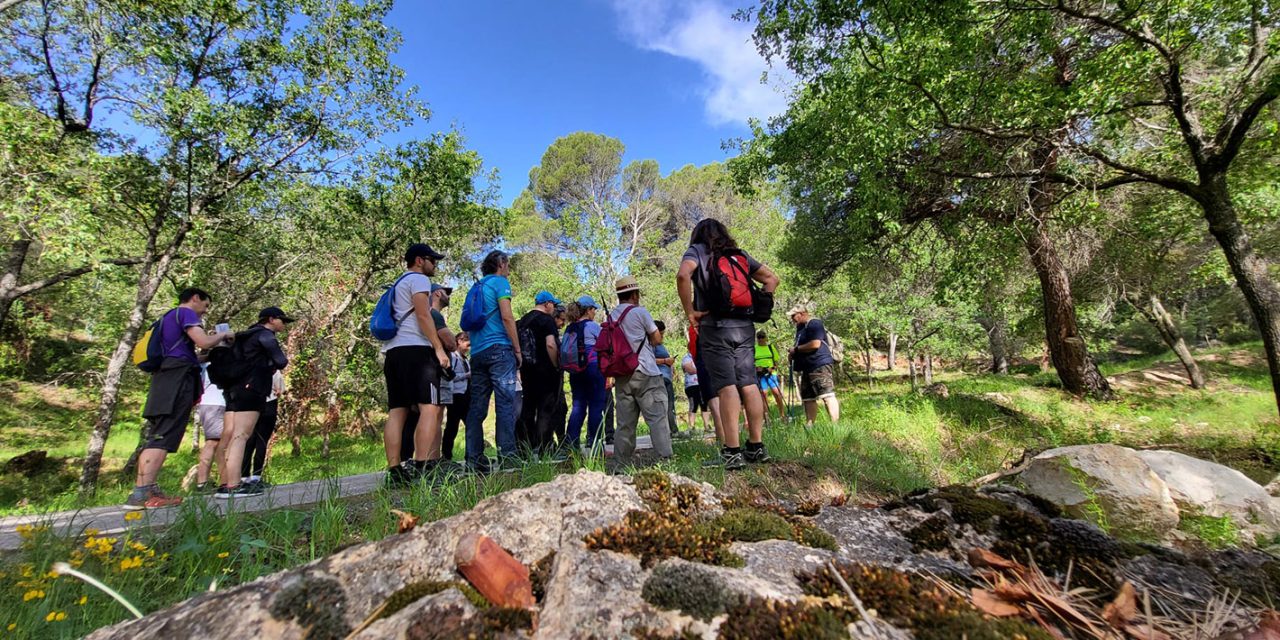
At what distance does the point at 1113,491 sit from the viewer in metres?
3.27

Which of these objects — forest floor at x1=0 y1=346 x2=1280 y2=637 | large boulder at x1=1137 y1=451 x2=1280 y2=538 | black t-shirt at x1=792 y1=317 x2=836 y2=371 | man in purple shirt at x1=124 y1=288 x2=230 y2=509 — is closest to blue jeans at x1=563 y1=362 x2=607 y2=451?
forest floor at x1=0 y1=346 x2=1280 y2=637

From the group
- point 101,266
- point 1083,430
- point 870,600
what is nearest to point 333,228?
point 101,266

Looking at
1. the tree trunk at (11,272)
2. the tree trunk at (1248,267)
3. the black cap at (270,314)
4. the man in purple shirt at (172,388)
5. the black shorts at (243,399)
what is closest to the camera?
the man in purple shirt at (172,388)

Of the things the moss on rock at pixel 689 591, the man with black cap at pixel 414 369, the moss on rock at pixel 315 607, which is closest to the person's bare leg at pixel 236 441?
the man with black cap at pixel 414 369

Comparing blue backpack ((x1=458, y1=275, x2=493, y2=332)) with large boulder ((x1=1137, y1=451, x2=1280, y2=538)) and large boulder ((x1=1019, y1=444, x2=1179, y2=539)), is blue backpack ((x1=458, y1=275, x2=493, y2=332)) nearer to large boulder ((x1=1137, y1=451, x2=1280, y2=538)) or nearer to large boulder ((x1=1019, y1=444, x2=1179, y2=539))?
large boulder ((x1=1019, y1=444, x2=1179, y2=539))

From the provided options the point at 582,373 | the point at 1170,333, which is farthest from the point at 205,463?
the point at 1170,333

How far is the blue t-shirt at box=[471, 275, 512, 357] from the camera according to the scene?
4.37 meters

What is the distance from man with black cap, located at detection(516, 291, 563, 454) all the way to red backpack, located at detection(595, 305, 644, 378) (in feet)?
2.76

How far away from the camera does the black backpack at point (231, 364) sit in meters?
4.38

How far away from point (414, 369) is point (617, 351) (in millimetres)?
1620

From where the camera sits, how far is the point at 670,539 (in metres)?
1.62

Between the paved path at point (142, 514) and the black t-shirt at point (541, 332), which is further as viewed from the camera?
the black t-shirt at point (541, 332)

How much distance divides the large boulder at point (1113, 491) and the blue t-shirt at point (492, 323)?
4112 mm

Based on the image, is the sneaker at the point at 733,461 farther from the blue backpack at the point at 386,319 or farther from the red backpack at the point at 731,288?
the blue backpack at the point at 386,319
